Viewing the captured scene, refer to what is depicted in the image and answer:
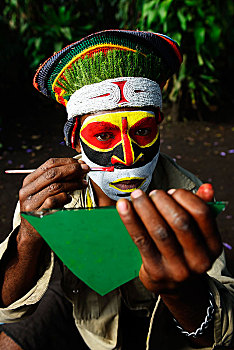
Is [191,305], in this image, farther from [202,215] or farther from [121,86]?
[121,86]

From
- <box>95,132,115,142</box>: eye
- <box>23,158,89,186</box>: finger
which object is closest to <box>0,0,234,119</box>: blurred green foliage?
<box>95,132,115,142</box>: eye

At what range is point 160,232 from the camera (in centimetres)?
84

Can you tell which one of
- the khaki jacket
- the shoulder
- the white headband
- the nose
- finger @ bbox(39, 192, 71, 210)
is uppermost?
the white headband

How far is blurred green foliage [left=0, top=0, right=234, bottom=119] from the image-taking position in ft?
16.0

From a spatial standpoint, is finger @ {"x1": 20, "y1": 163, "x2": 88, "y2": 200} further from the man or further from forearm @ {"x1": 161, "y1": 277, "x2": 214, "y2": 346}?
forearm @ {"x1": 161, "y1": 277, "x2": 214, "y2": 346}

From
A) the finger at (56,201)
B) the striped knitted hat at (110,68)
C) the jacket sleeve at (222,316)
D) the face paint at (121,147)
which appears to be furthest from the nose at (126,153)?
the jacket sleeve at (222,316)

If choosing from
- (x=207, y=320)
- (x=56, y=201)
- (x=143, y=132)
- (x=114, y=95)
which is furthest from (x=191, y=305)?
(x=114, y=95)

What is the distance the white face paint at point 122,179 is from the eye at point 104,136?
0.13 m

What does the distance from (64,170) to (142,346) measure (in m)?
1.22

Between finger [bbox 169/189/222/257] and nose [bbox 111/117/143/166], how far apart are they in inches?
26.3

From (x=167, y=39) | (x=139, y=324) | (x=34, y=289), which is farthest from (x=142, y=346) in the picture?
(x=167, y=39)

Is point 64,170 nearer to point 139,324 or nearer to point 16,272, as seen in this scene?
point 16,272

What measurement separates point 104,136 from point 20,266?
27.4 inches

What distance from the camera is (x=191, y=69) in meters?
5.29
